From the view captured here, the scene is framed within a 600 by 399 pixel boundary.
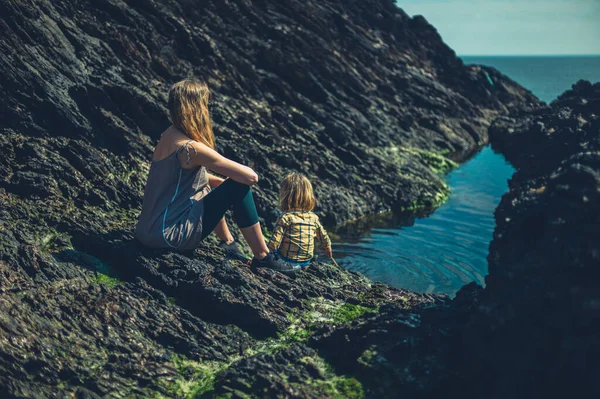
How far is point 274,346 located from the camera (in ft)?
21.0

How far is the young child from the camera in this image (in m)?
7.66

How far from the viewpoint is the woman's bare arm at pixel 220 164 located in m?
6.87

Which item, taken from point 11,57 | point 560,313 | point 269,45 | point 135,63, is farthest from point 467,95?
point 560,313

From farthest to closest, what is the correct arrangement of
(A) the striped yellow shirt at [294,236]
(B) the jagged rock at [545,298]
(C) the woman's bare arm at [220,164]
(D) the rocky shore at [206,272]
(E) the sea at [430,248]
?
(E) the sea at [430,248], (A) the striped yellow shirt at [294,236], (C) the woman's bare arm at [220,164], (D) the rocky shore at [206,272], (B) the jagged rock at [545,298]

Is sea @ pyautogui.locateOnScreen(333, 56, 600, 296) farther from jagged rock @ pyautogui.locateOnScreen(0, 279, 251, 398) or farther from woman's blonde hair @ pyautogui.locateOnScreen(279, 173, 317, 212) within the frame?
jagged rock @ pyautogui.locateOnScreen(0, 279, 251, 398)

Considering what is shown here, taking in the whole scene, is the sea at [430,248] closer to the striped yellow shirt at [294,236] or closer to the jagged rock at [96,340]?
the striped yellow shirt at [294,236]

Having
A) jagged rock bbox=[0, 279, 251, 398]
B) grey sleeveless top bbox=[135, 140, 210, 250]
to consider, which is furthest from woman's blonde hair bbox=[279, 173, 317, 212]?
jagged rock bbox=[0, 279, 251, 398]

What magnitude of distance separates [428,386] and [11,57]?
857cm

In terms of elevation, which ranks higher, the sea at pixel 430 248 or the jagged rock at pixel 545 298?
the jagged rock at pixel 545 298

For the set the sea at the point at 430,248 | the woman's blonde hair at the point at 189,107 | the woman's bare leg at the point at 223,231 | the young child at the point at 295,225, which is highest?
the woman's blonde hair at the point at 189,107

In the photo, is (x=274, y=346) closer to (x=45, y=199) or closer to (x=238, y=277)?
(x=238, y=277)

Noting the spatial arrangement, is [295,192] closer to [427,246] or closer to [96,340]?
[96,340]

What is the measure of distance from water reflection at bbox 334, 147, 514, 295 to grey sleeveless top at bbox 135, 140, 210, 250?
432cm

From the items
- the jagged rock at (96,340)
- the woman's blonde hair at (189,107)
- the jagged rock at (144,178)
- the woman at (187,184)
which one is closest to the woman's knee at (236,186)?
the woman at (187,184)
